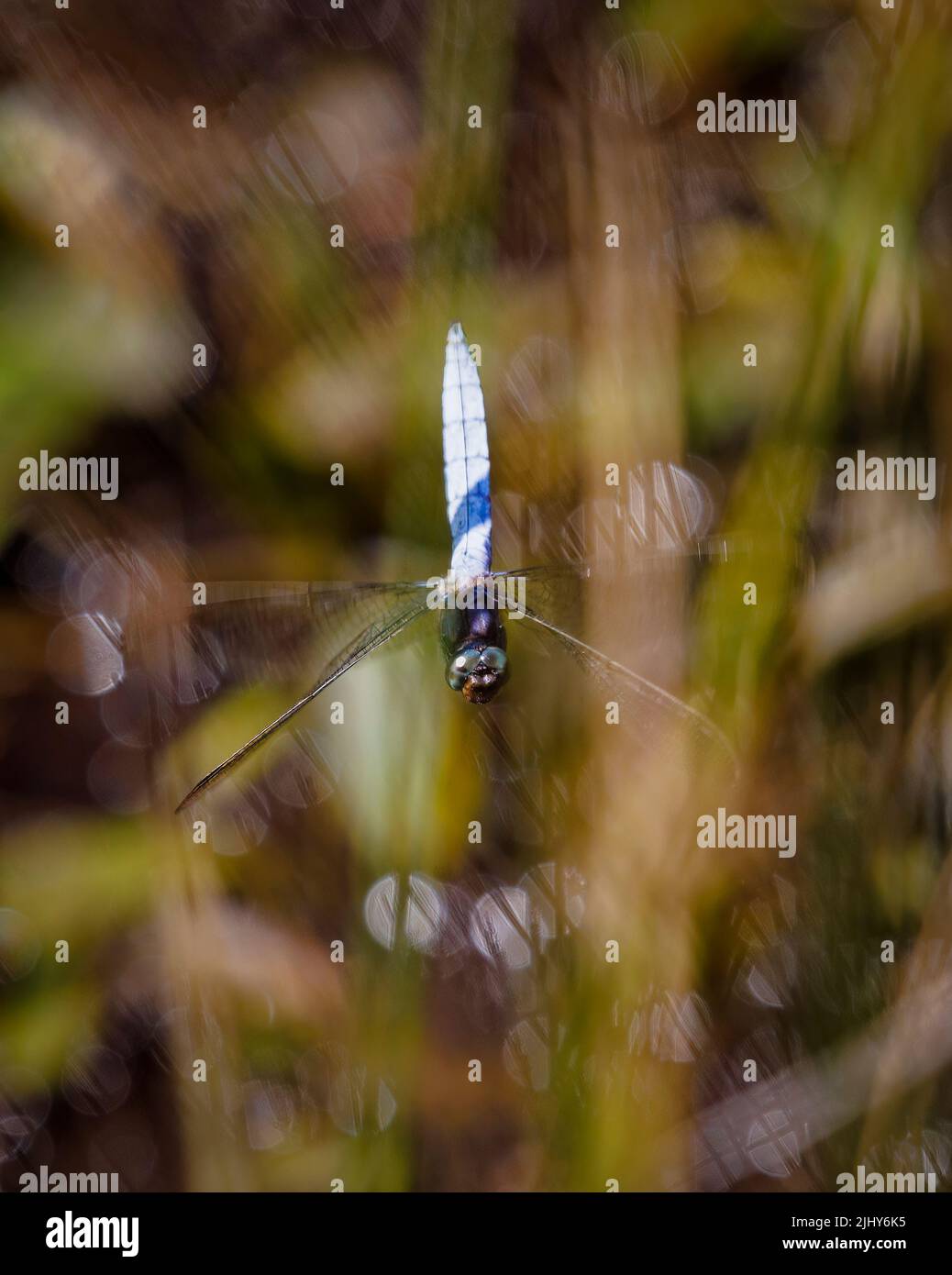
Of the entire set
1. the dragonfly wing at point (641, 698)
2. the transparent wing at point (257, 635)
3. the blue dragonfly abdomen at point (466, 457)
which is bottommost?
the dragonfly wing at point (641, 698)

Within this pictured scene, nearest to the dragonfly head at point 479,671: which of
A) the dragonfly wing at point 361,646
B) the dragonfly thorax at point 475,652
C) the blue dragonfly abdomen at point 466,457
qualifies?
the dragonfly thorax at point 475,652

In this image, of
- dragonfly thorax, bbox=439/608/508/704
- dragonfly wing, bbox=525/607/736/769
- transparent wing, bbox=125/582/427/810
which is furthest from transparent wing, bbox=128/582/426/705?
dragonfly wing, bbox=525/607/736/769

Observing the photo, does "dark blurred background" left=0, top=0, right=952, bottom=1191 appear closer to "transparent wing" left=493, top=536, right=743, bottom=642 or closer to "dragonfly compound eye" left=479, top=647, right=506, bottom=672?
"transparent wing" left=493, top=536, right=743, bottom=642

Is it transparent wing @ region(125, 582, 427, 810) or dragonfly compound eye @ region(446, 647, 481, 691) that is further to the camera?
transparent wing @ region(125, 582, 427, 810)

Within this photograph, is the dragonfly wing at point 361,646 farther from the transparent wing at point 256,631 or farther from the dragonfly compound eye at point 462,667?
the dragonfly compound eye at point 462,667

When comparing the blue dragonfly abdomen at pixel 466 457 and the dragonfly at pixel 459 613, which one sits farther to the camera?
the blue dragonfly abdomen at pixel 466 457

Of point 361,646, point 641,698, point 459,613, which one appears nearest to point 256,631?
point 361,646

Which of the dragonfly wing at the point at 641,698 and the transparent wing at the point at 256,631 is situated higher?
the transparent wing at the point at 256,631

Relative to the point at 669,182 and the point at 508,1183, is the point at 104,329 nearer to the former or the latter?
the point at 669,182
